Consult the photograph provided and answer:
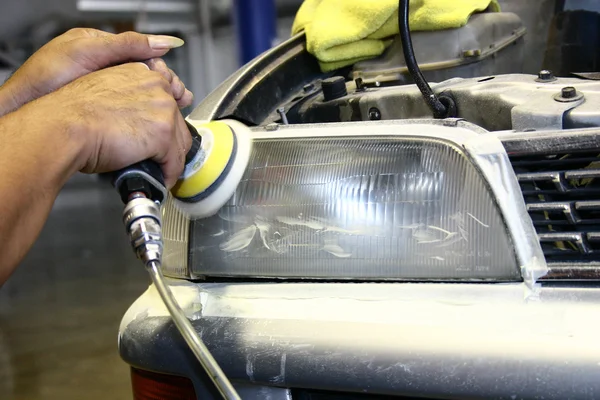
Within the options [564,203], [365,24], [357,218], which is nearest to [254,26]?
[365,24]

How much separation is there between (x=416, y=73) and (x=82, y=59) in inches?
21.5

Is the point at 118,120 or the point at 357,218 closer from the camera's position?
the point at 118,120

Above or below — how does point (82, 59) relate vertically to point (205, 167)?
above

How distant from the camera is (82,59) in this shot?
85 cm

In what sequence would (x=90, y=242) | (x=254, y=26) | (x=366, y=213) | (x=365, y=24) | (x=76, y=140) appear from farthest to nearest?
(x=90, y=242)
(x=254, y=26)
(x=365, y=24)
(x=366, y=213)
(x=76, y=140)

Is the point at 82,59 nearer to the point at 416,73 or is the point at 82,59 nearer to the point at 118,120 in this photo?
the point at 118,120

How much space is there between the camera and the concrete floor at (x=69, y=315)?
2158 mm

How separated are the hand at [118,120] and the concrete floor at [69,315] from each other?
151 centimetres

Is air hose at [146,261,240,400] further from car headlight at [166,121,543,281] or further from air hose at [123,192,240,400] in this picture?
car headlight at [166,121,543,281]

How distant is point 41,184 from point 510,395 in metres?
0.56

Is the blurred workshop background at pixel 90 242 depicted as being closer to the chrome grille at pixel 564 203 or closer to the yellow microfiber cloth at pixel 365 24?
the yellow microfiber cloth at pixel 365 24

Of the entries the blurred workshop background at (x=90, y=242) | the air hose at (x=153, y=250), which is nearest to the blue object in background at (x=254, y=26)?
the blurred workshop background at (x=90, y=242)

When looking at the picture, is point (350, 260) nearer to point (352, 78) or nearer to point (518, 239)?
point (518, 239)

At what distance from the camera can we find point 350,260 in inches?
31.8
